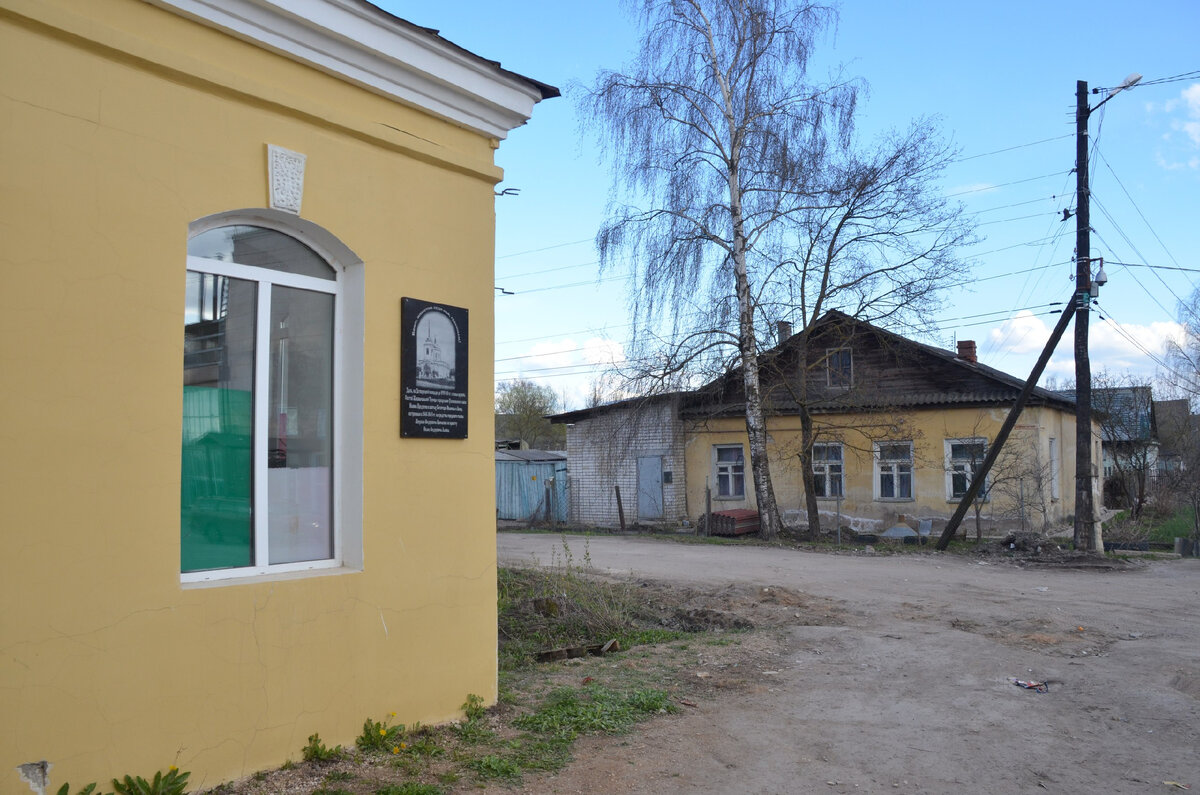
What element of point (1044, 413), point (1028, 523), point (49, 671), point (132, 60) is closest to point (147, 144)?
point (132, 60)

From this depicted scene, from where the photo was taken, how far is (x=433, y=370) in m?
5.17

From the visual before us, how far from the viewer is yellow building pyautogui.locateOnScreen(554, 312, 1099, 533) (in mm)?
20359

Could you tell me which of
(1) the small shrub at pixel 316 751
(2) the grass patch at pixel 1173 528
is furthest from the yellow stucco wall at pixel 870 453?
(1) the small shrub at pixel 316 751

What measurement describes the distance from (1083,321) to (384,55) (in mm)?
15491

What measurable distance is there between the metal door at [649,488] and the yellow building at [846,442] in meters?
0.03

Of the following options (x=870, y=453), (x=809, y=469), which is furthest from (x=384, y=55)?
(x=870, y=453)

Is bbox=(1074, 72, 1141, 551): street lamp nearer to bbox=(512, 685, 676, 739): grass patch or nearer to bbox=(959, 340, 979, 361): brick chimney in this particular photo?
bbox=(959, 340, 979, 361): brick chimney

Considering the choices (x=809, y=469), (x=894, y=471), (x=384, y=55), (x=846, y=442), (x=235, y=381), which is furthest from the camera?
(x=894, y=471)

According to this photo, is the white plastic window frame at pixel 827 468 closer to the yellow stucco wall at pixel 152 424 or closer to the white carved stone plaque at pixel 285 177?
the yellow stucco wall at pixel 152 424

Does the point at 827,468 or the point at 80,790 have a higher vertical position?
the point at 827,468

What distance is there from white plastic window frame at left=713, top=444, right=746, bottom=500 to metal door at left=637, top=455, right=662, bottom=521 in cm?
163

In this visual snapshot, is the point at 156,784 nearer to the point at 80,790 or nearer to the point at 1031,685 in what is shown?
the point at 80,790

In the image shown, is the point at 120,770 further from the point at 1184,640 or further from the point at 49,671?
the point at 1184,640

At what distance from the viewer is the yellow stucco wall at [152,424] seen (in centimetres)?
345
